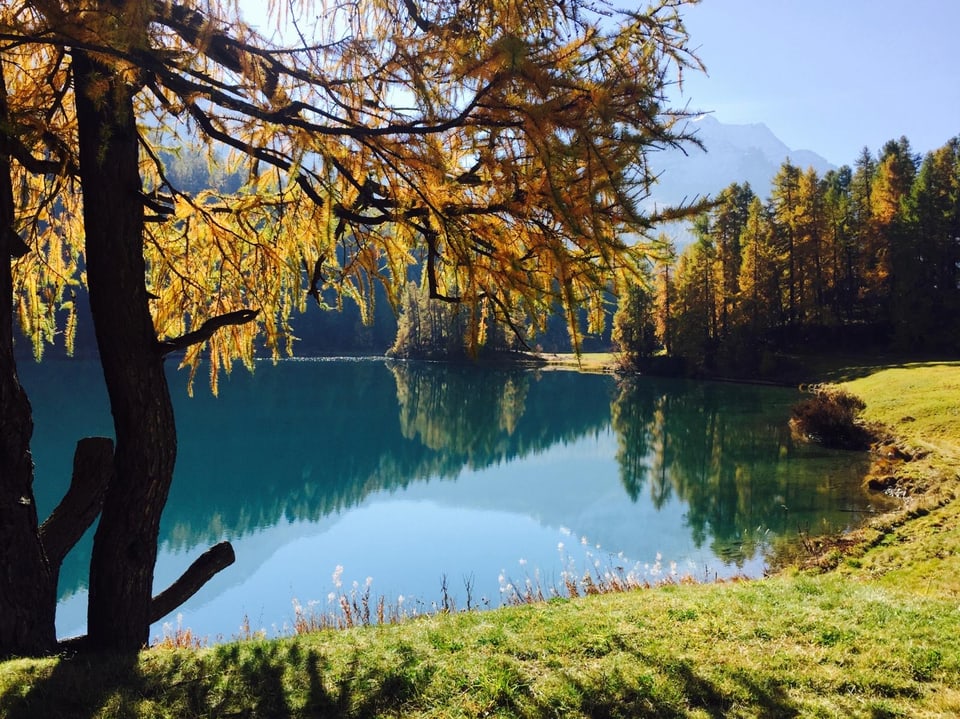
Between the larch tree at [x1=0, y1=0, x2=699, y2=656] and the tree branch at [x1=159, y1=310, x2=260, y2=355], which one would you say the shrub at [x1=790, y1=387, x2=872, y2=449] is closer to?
the larch tree at [x1=0, y1=0, x2=699, y2=656]

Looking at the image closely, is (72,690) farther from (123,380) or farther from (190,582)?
(123,380)

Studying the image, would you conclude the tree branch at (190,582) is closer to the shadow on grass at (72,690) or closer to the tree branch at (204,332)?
the shadow on grass at (72,690)

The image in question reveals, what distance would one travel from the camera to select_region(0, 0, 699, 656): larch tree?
2953 millimetres

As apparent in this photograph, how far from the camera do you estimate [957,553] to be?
35.4 feet

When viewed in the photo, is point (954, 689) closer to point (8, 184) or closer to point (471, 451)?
point (8, 184)

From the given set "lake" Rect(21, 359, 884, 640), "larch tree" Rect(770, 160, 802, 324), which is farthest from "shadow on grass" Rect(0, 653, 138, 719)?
"larch tree" Rect(770, 160, 802, 324)

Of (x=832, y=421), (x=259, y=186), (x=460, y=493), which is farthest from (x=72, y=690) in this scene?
(x=832, y=421)

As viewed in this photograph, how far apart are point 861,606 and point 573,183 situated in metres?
5.30

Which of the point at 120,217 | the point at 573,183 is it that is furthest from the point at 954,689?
the point at 120,217

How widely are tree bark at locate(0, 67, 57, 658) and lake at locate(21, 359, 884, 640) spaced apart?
22.8 feet

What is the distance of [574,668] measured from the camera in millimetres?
4168

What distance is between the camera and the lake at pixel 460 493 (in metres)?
14.9

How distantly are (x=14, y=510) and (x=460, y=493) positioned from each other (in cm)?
2069

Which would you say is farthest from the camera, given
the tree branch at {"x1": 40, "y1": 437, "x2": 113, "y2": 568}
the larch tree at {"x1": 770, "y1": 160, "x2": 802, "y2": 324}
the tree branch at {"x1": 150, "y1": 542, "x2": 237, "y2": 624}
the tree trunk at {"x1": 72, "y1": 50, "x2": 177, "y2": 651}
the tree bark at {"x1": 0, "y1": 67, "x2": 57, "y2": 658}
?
the larch tree at {"x1": 770, "y1": 160, "x2": 802, "y2": 324}
